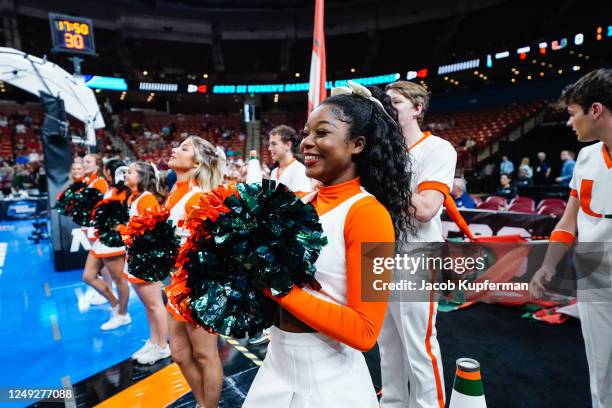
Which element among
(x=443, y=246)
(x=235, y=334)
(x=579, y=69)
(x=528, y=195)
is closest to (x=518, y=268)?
(x=443, y=246)

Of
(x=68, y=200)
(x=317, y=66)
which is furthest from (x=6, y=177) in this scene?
(x=317, y=66)

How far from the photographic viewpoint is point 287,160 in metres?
3.68

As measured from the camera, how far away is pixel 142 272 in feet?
7.59

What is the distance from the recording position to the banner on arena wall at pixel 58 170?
5914 mm

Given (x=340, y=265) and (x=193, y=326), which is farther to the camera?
(x=193, y=326)

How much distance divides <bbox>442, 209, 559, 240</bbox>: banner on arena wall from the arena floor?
112 centimetres

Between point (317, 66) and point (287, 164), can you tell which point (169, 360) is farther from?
point (317, 66)

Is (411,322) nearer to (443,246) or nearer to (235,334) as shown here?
(443,246)

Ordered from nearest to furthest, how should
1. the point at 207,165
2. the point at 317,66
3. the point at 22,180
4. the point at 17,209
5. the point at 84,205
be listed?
1. the point at 207,165
2. the point at 317,66
3. the point at 84,205
4. the point at 17,209
5. the point at 22,180

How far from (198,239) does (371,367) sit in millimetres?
2399

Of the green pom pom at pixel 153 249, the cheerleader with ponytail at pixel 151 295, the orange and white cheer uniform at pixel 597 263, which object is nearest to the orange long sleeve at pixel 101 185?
the cheerleader with ponytail at pixel 151 295

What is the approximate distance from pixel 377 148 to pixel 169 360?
2.79m

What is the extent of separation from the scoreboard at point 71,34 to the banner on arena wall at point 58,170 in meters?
2.18

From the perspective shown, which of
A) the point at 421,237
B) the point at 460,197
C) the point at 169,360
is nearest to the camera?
the point at 421,237
